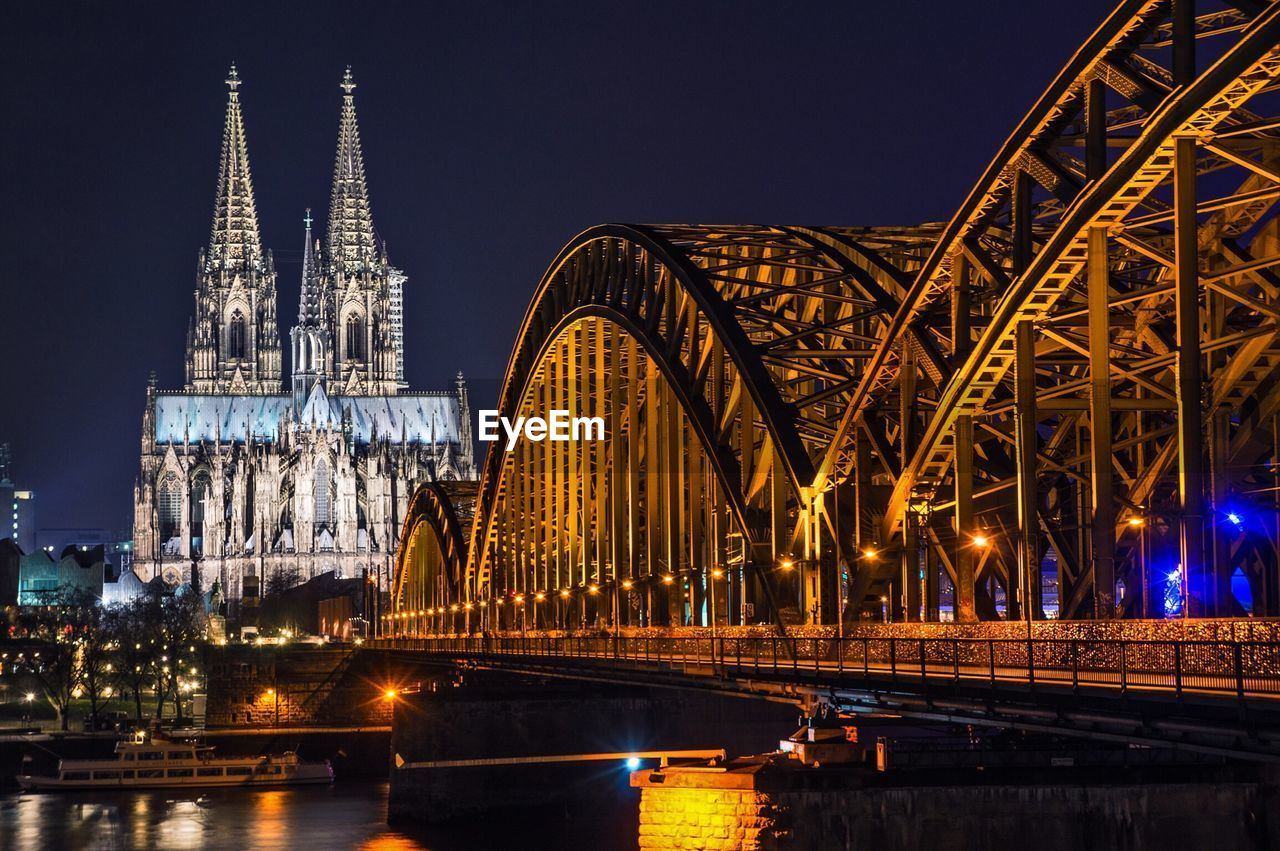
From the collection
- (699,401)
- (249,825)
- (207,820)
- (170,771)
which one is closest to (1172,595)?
(699,401)

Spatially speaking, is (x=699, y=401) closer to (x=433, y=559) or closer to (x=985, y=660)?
(x=985, y=660)

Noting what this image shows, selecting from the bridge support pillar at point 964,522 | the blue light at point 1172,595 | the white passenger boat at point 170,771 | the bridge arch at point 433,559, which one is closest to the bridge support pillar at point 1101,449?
the blue light at point 1172,595

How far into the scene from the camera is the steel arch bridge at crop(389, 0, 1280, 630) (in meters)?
30.5

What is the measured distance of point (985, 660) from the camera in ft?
102

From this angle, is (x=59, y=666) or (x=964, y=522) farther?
(x=59, y=666)

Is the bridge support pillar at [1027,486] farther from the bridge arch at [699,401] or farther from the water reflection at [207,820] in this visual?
the water reflection at [207,820]

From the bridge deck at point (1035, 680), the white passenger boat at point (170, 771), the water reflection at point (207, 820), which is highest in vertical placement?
the bridge deck at point (1035, 680)

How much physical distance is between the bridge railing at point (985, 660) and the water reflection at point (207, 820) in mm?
27440

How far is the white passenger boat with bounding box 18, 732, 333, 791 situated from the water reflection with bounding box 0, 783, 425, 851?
2339mm

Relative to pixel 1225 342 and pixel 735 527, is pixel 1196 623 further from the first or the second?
pixel 735 527

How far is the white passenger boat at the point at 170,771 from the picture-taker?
106562mm

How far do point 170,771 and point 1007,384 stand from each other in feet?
246

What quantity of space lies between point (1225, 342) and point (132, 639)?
135 m

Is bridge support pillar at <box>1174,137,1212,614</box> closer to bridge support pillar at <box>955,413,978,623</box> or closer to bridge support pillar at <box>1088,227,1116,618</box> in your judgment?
bridge support pillar at <box>1088,227,1116,618</box>
